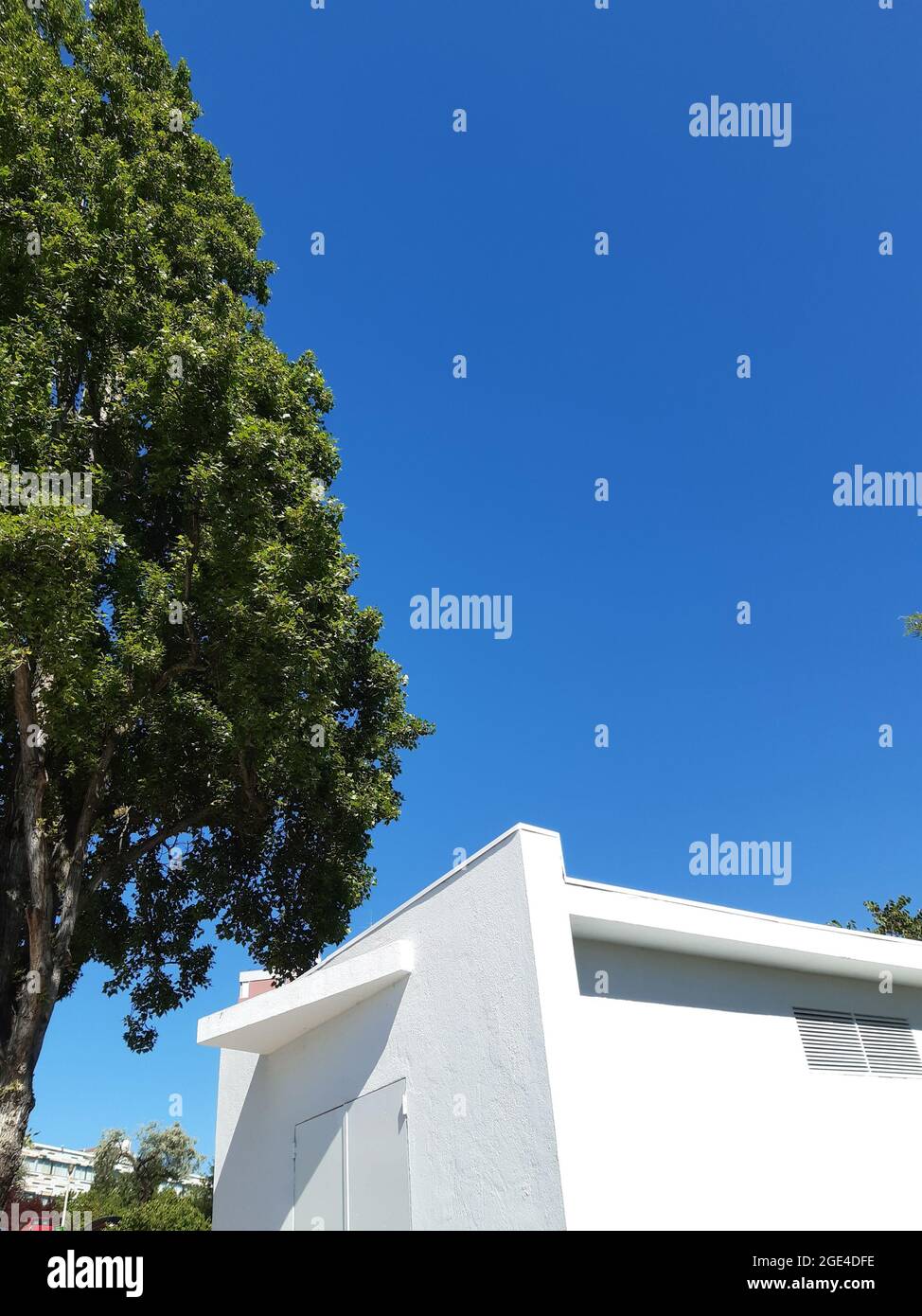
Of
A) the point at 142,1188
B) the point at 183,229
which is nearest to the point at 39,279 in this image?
the point at 183,229

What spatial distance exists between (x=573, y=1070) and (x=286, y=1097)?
510 centimetres

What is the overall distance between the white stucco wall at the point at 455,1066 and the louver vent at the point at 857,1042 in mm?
4493

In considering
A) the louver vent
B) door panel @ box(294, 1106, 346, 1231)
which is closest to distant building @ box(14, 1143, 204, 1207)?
door panel @ box(294, 1106, 346, 1231)

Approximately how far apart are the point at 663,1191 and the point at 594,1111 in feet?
3.12

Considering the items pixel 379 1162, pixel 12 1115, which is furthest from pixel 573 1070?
pixel 12 1115

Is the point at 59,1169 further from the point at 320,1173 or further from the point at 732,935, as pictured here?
the point at 732,935

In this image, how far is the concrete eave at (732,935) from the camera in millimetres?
8555

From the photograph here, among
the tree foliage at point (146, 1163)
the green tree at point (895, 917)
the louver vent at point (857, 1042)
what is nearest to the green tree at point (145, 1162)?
the tree foliage at point (146, 1163)

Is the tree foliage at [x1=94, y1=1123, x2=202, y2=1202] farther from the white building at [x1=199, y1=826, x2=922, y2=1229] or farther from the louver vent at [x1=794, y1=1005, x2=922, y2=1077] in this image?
the louver vent at [x1=794, y1=1005, x2=922, y2=1077]

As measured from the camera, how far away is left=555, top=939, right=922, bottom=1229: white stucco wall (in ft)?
25.1

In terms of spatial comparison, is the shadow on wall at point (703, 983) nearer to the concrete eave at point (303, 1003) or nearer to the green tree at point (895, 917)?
A: the concrete eave at point (303, 1003)

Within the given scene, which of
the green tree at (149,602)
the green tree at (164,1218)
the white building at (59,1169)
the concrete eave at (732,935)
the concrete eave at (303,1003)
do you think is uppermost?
the green tree at (149,602)

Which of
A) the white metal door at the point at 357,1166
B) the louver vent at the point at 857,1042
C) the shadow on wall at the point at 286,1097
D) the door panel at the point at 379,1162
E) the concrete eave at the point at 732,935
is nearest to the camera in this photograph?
the door panel at the point at 379,1162

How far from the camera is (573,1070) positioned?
7098 mm
